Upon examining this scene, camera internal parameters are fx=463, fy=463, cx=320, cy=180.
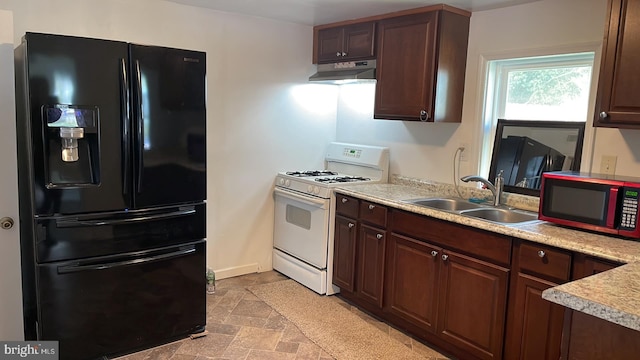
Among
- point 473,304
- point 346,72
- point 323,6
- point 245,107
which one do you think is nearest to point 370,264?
point 473,304

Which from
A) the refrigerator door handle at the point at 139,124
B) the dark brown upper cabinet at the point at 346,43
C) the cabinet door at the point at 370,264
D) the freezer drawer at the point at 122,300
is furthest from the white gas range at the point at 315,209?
the refrigerator door handle at the point at 139,124

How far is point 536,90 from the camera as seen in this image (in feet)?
10.3

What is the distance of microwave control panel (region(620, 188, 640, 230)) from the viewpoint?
85.4 inches

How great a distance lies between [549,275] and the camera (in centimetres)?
227

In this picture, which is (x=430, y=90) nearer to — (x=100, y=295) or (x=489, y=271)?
(x=489, y=271)

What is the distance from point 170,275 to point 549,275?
6.97 feet

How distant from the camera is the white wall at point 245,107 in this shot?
3.53m

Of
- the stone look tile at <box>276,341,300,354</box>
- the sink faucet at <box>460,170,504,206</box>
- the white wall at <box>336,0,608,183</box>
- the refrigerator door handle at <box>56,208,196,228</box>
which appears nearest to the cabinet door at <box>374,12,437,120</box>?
the white wall at <box>336,0,608,183</box>

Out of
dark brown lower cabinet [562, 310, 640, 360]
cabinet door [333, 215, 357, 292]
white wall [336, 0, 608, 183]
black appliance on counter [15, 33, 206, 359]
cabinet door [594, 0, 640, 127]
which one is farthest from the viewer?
cabinet door [333, 215, 357, 292]

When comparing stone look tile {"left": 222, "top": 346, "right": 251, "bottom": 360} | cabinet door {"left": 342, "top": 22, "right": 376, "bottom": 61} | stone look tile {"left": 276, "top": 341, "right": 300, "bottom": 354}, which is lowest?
stone look tile {"left": 222, "top": 346, "right": 251, "bottom": 360}

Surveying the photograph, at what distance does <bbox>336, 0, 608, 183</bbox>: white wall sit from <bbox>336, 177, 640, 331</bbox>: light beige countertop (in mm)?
219

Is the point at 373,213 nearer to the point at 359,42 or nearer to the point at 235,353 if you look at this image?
the point at 235,353

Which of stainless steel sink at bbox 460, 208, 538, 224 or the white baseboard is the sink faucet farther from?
the white baseboard

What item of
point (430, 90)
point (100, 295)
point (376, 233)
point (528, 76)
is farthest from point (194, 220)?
point (528, 76)
